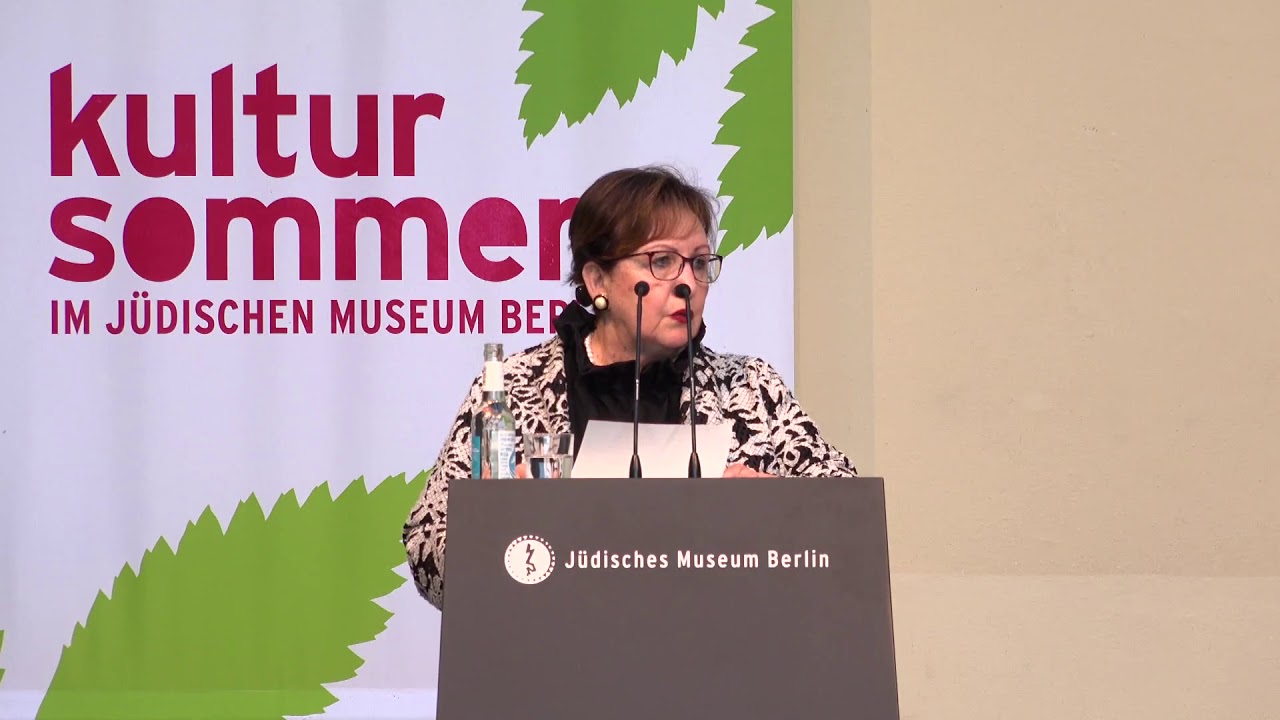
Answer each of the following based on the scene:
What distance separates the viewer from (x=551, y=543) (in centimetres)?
120

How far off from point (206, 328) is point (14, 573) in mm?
798

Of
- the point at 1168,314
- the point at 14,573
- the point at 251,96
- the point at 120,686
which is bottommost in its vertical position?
the point at 120,686

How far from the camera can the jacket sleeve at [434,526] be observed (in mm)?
1757

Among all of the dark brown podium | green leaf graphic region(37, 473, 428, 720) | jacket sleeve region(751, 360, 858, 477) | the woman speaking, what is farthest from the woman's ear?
green leaf graphic region(37, 473, 428, 720)

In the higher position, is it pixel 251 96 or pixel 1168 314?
pixel 251 96

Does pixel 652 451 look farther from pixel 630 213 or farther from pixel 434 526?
pixel 630 213

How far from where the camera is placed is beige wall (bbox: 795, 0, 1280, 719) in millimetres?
2836

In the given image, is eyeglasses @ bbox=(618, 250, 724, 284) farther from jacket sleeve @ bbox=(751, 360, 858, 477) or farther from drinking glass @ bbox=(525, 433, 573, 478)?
drinking glass @ bbox=(525, 433, 573, 478)

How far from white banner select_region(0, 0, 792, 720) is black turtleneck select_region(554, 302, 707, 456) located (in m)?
1.14

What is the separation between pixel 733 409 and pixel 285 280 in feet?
5.33

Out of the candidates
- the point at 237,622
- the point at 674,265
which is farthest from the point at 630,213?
the point at 237,622

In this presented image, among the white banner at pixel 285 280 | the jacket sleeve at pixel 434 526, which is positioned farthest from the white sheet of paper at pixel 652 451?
the white banner at pixel 285 280

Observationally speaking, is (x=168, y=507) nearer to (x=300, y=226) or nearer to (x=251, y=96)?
(x=300, y=226)

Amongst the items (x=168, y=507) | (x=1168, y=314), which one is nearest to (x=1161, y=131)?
(x=1168, y=314)
